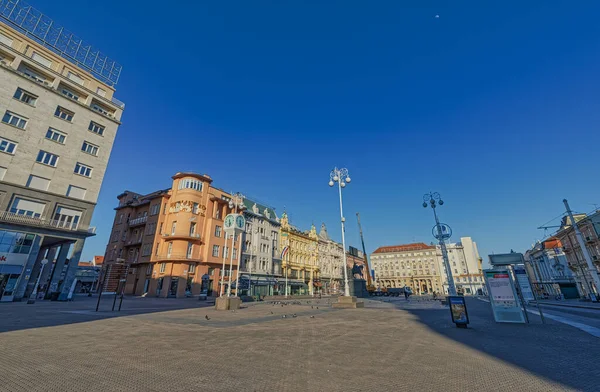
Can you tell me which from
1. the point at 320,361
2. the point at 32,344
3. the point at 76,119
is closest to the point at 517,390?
the point at 320,361

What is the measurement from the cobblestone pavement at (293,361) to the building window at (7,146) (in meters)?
29.0

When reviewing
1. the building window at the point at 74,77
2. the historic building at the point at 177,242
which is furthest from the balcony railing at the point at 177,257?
the building window at the point at 74,77

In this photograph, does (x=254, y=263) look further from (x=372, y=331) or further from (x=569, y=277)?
(x=569, y=277)

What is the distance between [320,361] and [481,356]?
13.2 ft

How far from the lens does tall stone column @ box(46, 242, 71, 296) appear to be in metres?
27.7

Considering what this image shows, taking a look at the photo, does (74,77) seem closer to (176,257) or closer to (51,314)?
(176,257)

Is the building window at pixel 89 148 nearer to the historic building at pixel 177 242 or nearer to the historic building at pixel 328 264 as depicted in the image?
the historic building at pixel 177 242

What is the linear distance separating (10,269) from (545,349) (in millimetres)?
39134

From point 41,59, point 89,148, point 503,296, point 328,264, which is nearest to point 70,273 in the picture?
point 89,148

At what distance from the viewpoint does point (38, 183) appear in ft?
91.1

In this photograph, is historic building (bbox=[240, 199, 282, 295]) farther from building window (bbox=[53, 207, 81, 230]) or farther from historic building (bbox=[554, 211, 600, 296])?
historic building (bbox=[554, 211, 600, 296])

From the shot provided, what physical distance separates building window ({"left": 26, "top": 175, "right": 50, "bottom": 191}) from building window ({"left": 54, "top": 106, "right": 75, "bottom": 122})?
27.7 feet

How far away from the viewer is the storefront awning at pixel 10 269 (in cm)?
2393

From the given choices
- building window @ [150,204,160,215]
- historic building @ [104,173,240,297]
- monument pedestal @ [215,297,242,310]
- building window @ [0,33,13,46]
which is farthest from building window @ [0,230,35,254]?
monument pedestal @ [215,297,242,310]
